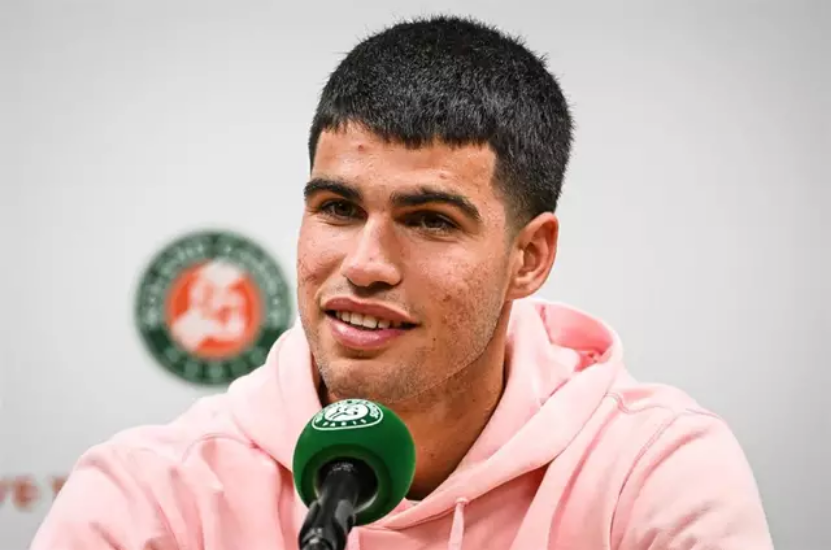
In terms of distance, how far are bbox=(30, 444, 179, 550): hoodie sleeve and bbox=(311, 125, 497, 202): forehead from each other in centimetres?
45

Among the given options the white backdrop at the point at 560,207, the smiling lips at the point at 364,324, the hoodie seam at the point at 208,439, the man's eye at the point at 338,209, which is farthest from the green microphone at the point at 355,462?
the white backdrop at the point at 560,207

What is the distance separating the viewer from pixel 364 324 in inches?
39.2

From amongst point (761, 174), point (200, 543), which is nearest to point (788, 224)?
point (761, 174)

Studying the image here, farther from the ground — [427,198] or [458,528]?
[427,198]

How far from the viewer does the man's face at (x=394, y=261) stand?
3.25ft

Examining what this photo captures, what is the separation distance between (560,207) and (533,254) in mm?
779

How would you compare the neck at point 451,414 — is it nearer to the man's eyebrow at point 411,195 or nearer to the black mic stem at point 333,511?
the man's eyebrow at point 411,195

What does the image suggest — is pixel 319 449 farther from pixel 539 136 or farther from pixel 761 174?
pixel 761 174

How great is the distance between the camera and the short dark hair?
1.05 m

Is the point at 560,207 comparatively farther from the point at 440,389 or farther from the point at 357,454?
the point at 357,454

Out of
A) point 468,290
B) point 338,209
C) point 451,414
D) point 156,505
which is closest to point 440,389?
point 451,414

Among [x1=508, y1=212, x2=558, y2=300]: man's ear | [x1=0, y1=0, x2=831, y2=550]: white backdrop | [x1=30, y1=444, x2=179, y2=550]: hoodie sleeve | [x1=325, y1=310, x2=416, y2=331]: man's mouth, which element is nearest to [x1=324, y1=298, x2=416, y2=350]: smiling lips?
[x1=325, y1=310, x2=416, y2=331]: man's mouth

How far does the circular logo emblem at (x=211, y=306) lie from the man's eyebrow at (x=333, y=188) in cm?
103

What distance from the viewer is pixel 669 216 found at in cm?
196
